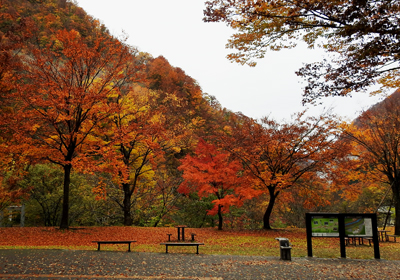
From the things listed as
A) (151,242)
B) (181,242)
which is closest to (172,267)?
(181,242)

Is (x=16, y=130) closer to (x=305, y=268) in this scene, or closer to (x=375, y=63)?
(x=305, y=268)

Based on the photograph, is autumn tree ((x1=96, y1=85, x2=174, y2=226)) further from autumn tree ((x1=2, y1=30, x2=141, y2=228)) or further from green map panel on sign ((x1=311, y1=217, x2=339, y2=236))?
green map panel on sign ((x1=311, y1=217, x2=339, y2=236))

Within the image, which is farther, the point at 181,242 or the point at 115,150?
the point at 115,150

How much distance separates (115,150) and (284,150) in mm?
10635

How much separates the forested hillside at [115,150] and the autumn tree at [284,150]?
2.6 inches

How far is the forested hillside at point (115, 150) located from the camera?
1393 cm

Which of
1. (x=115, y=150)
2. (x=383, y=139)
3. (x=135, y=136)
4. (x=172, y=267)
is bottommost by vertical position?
(x=172, y=267)

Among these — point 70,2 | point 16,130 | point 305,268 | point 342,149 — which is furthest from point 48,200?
point 70,2

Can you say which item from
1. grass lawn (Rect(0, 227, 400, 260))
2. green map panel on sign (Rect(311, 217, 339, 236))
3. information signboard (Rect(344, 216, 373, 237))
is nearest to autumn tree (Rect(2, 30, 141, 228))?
grass lawn (Rect(0, 227, 400, 260))

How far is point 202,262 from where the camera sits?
8.44 metres

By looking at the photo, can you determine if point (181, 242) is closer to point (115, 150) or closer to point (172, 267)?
point (172, 267)

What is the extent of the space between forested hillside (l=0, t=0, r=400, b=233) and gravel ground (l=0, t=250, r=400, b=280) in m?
5.97

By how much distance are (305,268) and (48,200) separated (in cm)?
1620

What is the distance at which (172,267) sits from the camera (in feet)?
25.0
